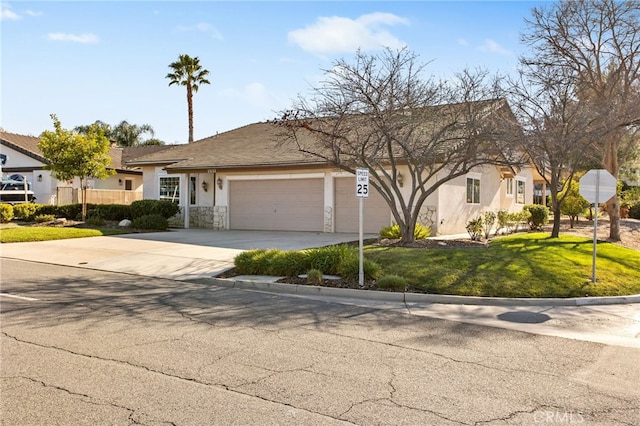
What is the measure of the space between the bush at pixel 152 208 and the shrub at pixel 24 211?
545cm

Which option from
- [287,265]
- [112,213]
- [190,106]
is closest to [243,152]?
[112,213]

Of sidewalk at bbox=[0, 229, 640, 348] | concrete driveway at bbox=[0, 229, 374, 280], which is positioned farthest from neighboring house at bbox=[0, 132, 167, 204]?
sidewalk at bbox=[0, 229, 640, 348]

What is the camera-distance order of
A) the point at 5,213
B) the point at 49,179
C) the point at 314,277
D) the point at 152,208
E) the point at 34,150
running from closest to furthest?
the point at 314,277 → the point at 152,208 → the point at 5,213 → the point at 49,179 → the point at 34,150

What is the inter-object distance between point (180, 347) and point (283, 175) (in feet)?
56.6

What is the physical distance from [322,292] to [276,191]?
13728 mm

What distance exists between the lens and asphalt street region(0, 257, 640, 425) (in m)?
4.34

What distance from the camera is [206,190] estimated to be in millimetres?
25578

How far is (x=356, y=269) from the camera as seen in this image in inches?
442

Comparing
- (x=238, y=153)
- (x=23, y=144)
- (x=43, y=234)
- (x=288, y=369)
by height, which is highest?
Answer: (x=23, y=144)

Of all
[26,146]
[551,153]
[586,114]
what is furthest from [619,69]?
[26,146]

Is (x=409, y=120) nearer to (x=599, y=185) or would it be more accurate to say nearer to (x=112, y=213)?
(x=599, y=185)

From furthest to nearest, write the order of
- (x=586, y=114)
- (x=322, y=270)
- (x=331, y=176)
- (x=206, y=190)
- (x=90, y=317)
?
(x=206, y=190) → (x=331, y=176) → (x=586, y=114) → (x=322, y=270) → (x=90, y=317)

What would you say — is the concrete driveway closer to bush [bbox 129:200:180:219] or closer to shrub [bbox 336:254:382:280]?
shrub [bbox 336:254:382:280]

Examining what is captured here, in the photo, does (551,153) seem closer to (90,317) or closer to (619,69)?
(619,69)
